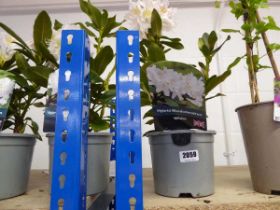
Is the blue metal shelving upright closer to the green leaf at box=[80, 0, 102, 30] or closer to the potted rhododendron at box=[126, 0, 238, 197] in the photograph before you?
the potted rhododendron at box=[126, 0, 238, 197]

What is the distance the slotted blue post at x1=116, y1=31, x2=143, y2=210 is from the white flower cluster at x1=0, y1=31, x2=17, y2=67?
38cm

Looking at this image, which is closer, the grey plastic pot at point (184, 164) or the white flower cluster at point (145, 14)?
the grey plastic pot at point (184, 164)

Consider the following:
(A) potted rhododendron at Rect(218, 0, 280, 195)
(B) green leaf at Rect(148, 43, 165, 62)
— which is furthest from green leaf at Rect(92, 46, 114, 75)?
(A) potted rhododendron at Rect(218, 0, 280, 195)

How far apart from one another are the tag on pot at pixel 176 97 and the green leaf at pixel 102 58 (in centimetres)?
12

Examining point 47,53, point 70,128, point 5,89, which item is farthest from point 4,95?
point 70,128

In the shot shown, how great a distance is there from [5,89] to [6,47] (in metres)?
0.16

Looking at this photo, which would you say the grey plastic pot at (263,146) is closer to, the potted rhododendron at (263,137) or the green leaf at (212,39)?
the potted rhododendron at (263,137)

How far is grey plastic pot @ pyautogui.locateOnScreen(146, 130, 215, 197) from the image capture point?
481 millimetres

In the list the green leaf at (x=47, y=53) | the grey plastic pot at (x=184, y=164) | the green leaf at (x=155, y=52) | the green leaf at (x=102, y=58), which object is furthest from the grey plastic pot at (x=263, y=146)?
the green leaf at (x=47, y=53)

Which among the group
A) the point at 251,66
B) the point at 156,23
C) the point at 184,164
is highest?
the point at 156,23

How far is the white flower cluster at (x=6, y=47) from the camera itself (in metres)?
0.62

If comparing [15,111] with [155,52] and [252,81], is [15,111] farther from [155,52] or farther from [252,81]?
[252,81]

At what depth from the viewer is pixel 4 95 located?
51cm

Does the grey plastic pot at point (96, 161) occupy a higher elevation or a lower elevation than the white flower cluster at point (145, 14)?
lower
